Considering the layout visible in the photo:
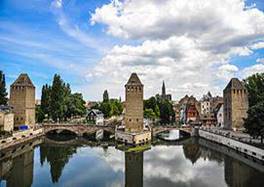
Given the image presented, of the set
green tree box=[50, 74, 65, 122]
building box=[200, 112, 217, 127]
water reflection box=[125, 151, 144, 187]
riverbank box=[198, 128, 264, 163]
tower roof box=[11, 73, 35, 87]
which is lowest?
water reflection box=[125, 151, 144, 187]

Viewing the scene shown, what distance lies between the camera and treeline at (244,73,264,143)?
32.1 m

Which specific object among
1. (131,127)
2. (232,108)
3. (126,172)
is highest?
(232,108)

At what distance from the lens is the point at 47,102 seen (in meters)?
60.0

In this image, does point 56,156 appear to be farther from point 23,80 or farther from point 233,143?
point 23,80

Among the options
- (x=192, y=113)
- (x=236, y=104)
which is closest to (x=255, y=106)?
(x=236, y=104)

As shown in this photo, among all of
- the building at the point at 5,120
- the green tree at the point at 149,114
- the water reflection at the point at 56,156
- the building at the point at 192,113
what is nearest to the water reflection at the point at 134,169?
the water reflection at the point at 56,156

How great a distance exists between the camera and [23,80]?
54.9m

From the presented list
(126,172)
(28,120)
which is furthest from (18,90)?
(126,172)

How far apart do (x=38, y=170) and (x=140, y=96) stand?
76.8 ft

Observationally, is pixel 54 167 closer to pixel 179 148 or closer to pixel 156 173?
pixel 156 173

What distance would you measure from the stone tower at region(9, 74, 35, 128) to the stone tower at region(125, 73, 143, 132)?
56.9ft

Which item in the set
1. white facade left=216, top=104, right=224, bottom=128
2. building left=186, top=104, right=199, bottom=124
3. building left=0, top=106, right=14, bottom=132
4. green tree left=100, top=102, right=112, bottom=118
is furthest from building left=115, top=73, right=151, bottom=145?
green tree left=100, top=102, right=112, bottom=118

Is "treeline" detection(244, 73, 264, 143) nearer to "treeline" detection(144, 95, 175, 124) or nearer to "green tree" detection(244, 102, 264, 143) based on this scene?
"green tree" detection(244, 102, 264, 143)

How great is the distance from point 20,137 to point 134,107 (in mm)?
17148
